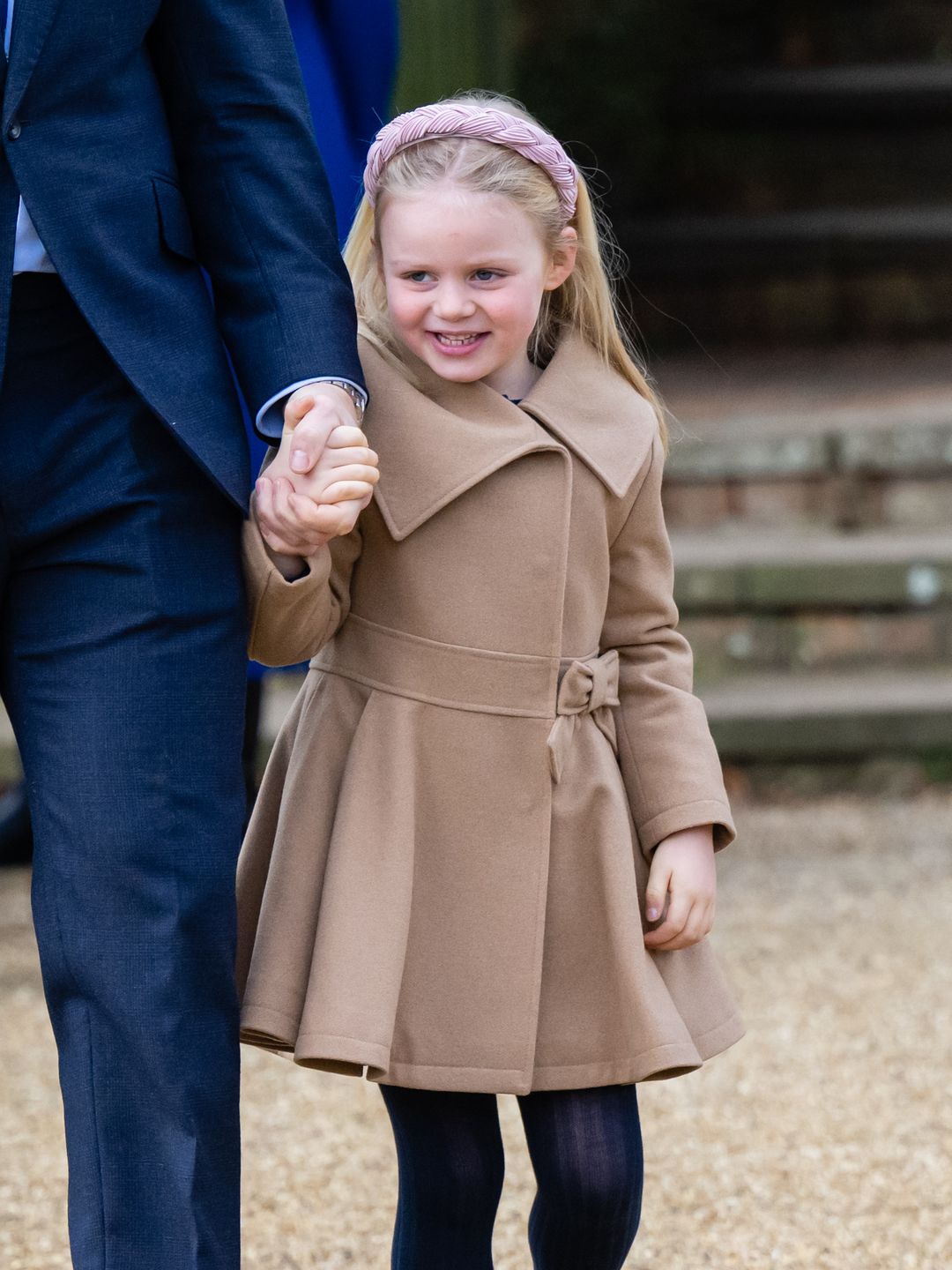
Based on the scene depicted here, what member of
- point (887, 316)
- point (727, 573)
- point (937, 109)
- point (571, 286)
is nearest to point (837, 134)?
point (937, 109)

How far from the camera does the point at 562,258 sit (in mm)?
1820

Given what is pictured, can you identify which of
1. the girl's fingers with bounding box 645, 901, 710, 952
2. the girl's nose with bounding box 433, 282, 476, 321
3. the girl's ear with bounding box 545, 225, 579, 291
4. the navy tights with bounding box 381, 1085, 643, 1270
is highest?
the girl's ear with bounding box 545, 225, 579, 291

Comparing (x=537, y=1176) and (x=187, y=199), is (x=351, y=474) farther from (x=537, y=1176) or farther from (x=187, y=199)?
(x=537, y=1176)

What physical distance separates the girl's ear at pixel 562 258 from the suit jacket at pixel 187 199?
0.21 m

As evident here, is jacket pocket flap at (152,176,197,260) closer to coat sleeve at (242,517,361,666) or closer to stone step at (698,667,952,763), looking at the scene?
coat sleeve at (242,517,361,666)

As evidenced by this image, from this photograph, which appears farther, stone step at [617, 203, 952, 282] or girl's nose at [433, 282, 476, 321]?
stone step at [617, 203, 952, 282]

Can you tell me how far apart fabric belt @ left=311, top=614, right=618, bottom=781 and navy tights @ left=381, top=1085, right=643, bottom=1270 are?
320mm

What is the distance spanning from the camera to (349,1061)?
1.65 m

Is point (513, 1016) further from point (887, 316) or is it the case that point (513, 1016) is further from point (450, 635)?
point (887, 316)

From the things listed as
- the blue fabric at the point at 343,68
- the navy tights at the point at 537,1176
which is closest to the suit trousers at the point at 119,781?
the navy tights at the point at 537,1176

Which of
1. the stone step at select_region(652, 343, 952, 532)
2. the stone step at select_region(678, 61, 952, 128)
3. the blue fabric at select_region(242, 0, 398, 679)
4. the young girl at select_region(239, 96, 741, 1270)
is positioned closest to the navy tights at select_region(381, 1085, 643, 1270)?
the young girl at select_region(239, 96, 741, 1270)

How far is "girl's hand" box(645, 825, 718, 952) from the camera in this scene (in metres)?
1.78

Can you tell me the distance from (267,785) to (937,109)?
6352 millimetres

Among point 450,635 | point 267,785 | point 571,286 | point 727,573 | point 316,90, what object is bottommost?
point 727,573
